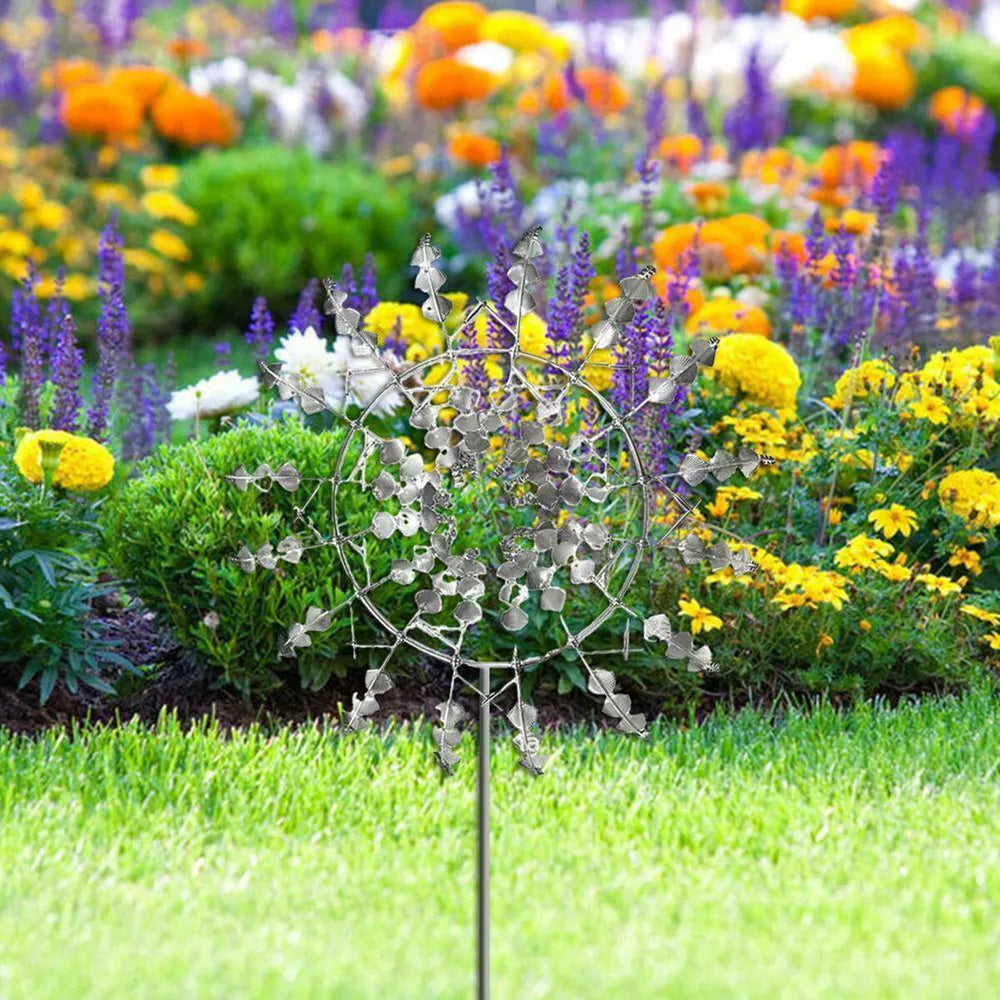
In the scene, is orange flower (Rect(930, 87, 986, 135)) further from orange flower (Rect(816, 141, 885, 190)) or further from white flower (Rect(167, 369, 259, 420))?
white flower (Rect(167, 369, 259, 420))

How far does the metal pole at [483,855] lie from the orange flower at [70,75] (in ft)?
23.4

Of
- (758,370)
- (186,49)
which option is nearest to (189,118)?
(186,49)

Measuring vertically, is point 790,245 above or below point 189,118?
above

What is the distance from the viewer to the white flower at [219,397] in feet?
13.6

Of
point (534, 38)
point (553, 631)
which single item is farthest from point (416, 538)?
point (534, 38)

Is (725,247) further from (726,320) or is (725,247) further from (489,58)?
(489,58)

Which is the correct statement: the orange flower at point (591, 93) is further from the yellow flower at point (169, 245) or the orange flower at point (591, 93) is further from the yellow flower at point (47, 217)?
the yellow flower at point (47, 217)

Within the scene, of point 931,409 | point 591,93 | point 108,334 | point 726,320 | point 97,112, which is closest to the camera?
point 931,409

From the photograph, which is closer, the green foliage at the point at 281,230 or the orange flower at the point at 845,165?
the orange flower at the point at 845,165

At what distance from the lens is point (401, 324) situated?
441 centimetres

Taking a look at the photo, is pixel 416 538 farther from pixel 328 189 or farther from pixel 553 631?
pixel 328 189

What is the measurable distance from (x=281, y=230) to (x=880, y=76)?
4.27m

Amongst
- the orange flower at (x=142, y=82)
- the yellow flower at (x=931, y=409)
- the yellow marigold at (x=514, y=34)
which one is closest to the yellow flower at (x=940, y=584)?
the yellow flower at (x=931, y=409)

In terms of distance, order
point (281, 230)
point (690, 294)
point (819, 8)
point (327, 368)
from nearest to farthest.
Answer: point (327, 368)
point (690, 294)
point (281, 230)
point (819, 8)
